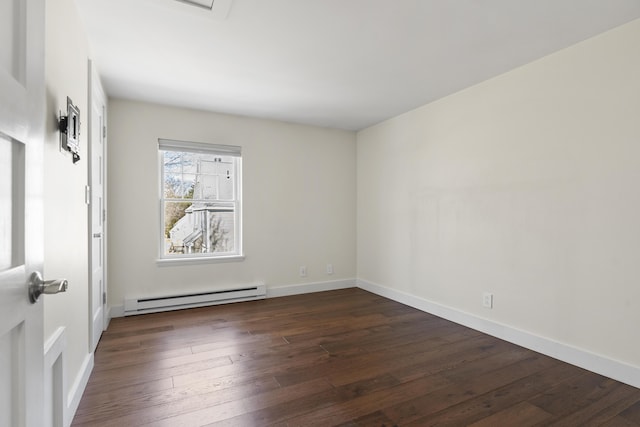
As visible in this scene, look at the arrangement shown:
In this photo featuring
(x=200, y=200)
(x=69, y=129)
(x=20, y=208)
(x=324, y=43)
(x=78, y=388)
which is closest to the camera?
(x=20, y=208)

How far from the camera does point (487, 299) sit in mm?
2957

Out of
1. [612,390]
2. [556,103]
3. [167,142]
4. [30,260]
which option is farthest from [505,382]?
[167,142]

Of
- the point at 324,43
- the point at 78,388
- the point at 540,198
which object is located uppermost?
the point at 324,43

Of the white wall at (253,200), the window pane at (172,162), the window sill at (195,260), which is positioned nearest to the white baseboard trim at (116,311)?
the white wall at (253,200)

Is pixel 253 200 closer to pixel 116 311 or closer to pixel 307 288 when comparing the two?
pixel 307 288

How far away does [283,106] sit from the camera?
369cm

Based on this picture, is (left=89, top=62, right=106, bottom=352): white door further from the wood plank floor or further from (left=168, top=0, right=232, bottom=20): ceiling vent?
(left=168, top=0, right=232, bottom=20): ceiling vent

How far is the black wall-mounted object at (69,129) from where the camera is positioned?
62.7 inches

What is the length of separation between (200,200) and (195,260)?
0.72 meters

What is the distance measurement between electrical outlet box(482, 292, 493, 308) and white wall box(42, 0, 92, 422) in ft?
10.3

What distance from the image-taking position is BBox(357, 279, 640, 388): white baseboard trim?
2107mm

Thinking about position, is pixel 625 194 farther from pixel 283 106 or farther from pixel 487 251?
pixel 283 106

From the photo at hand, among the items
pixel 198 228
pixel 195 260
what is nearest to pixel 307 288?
pixel 195 260

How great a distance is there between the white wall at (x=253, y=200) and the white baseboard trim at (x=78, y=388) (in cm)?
142
